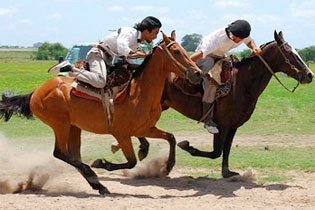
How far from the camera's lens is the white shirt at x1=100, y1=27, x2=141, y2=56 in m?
8.85

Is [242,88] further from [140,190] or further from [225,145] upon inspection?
[140,190]

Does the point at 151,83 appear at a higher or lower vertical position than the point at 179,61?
lower

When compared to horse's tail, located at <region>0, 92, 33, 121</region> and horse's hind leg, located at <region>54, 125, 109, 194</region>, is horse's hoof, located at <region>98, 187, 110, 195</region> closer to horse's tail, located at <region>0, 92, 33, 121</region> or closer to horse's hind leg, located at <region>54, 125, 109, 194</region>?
horse's hind leg, located at <region>54, 125, 109, 194</region>

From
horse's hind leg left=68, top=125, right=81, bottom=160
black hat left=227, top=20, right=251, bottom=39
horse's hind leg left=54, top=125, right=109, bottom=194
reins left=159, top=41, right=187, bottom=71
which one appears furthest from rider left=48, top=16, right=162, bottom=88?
black hat left=227, top=20, right=251, bottom=39

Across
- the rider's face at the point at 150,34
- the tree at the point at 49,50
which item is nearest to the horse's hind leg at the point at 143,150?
the rider's face at the point at 150,34

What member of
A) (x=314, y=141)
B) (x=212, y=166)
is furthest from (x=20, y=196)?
(x=314, y=141)

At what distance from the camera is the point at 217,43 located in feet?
33.0

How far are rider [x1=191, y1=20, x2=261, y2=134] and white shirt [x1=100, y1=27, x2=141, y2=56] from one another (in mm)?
1250

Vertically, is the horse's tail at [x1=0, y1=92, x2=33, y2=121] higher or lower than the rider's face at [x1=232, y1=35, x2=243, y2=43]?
lower

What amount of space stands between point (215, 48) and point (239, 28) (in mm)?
497

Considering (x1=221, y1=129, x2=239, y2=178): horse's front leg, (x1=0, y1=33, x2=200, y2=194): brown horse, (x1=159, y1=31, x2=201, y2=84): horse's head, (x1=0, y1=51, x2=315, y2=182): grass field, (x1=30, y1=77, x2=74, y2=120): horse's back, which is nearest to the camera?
(x1=159, y1=31, x2=201, y2=84): horse's head

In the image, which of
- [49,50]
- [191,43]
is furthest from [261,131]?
[49,50]

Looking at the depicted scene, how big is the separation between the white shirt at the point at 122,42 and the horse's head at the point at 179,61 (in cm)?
36

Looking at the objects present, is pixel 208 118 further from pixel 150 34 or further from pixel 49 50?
pixel 49 50
